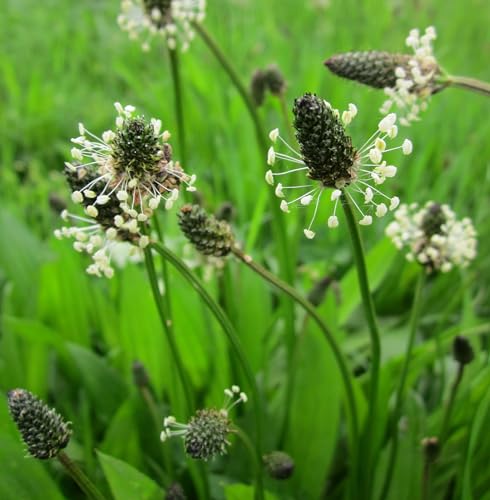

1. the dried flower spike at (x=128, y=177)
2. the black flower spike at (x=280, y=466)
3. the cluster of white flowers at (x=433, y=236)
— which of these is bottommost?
the black flower spike at (x=280, y=466)

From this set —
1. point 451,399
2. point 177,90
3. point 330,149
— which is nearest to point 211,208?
point 177,90

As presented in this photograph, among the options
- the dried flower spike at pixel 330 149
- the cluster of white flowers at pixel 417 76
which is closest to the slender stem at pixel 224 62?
the cluster of white flowers at pixel 417 76

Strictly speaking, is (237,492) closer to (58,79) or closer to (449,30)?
(58,79)

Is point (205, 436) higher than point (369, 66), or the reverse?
point (369, 66)

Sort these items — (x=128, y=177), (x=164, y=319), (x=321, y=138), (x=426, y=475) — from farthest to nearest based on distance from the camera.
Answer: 1. (x=426, y=475)
2. (x=164, y=319)
3. (x=128, y=177)
4. (x=321, y=138)

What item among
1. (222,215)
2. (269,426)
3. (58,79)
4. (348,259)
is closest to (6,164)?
(58,79)

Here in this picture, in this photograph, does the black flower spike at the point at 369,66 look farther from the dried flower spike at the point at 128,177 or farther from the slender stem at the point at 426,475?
the slender stem at the point at 426,475

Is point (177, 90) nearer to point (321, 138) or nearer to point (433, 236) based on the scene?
point (433, 236)
